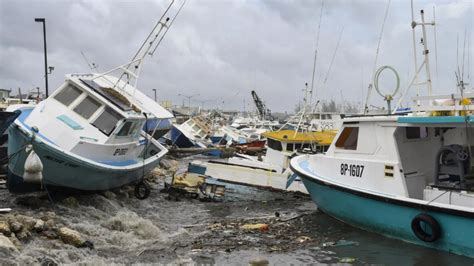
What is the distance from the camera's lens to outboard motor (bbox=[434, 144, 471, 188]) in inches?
378

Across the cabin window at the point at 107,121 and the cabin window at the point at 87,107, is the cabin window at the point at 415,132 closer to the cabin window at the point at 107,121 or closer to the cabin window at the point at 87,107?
the cabin window at the point at 107,121

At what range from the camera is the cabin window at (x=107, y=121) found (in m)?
13.9

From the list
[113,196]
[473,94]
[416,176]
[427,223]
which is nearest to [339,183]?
[416,176]

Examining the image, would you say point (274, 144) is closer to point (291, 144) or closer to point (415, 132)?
point (291, 144)

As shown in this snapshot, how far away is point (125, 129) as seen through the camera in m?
14.4

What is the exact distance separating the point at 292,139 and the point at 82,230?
10.5 metres

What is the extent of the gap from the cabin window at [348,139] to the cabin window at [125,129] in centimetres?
634

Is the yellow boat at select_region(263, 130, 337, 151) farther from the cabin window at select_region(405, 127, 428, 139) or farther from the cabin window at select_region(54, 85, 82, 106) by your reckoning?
the cabin window at select_region(54, 85, 82, 106)

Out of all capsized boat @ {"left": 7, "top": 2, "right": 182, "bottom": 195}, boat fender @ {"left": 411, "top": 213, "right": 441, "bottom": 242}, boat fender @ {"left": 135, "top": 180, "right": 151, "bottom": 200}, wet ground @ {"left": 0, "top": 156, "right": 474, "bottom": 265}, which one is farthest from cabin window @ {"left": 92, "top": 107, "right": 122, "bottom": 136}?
boat fender @ {"left": 411, "top": 213, "right": 441, "bottom": 242}

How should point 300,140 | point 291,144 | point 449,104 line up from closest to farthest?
point 449,104
point 300,140
point 291,144

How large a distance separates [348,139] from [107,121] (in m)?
7.04

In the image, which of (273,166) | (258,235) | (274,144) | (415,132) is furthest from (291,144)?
(258,235)

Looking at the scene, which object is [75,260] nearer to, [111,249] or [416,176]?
[111,249]

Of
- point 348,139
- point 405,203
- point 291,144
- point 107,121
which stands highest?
point 107,121
